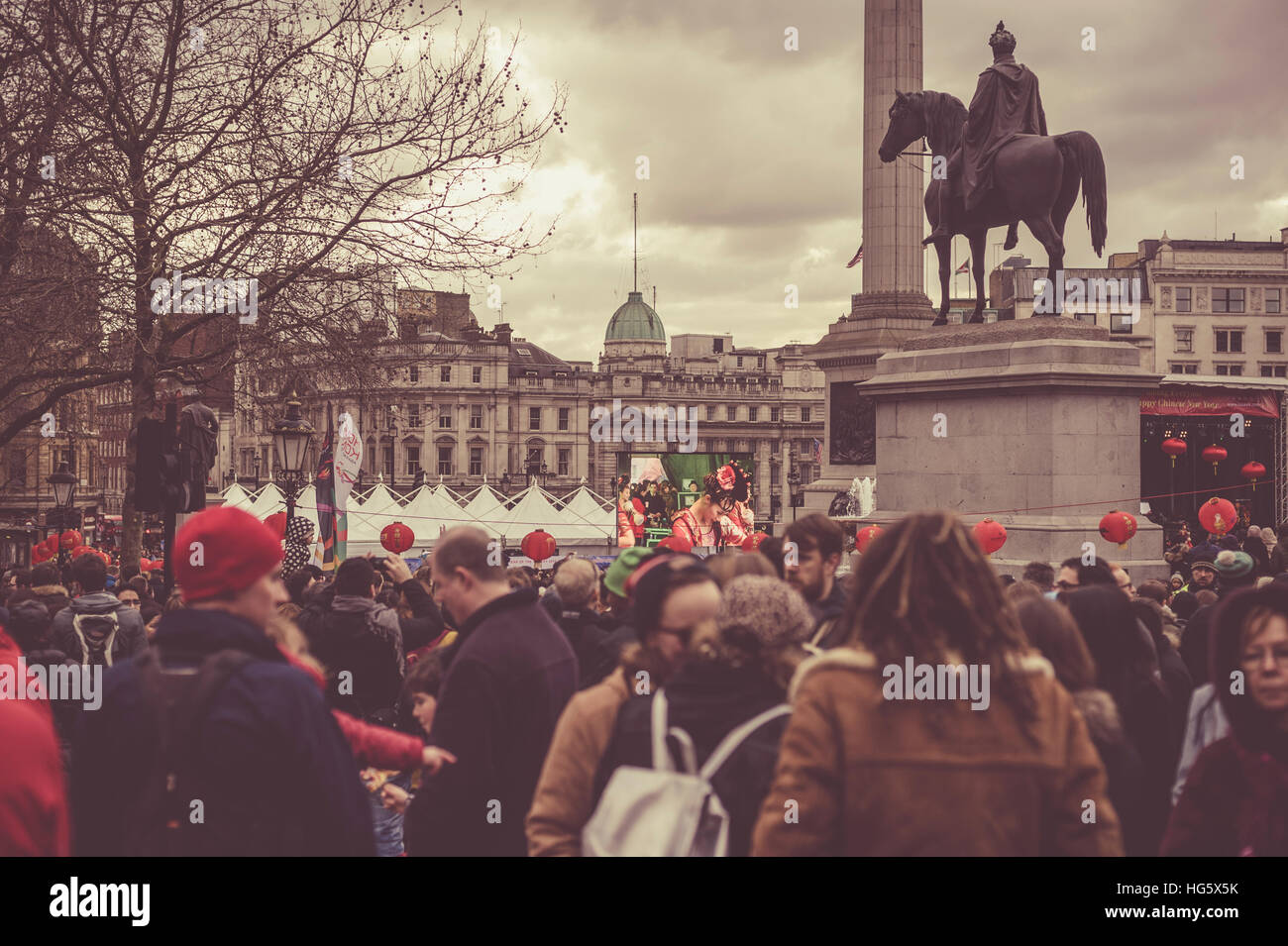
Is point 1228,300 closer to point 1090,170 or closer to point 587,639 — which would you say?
point 1090,170

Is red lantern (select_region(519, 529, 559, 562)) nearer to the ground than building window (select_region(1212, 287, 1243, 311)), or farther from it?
nearer to the ground

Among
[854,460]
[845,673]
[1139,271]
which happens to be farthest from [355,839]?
[1139,271]

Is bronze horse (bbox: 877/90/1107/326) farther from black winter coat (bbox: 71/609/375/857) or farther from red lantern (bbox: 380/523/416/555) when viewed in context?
black winter coat (bbox: 71/609/375/857)

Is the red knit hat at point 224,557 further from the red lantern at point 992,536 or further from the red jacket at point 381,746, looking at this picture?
the red lantern at point 992,536

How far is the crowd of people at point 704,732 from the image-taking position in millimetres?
3246

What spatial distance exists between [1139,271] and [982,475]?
77.7 m

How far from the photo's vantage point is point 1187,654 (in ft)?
24.1

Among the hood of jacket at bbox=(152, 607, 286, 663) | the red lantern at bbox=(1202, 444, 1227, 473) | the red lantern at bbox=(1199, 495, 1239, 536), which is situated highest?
the red lantern at bbox=(1202, 444, 1227, 473)

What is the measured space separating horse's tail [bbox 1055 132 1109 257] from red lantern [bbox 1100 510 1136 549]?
3.47m

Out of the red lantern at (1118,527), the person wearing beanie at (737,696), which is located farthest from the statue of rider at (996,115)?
the person wearing beanie at (737,696)

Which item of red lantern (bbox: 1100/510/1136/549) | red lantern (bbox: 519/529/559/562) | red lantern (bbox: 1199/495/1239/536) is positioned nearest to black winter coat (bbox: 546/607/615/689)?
red lantern (bbox: 1100/510/1136/549)

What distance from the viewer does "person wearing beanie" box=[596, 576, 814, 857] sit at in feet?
12.0

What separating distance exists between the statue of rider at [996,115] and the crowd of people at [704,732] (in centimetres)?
1193
